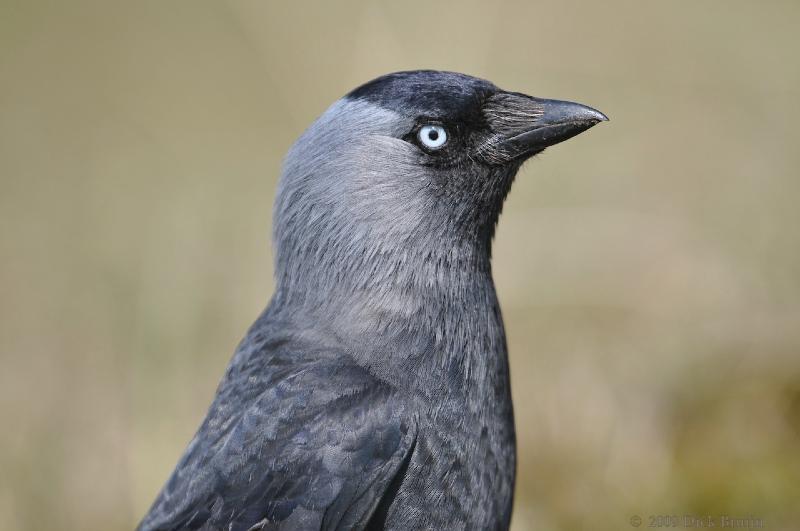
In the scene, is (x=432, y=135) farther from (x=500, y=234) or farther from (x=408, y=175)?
(x=500, y=234)

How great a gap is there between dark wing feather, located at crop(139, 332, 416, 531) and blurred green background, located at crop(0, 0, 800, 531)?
6.32 feet

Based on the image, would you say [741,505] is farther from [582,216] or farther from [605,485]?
[582,216]

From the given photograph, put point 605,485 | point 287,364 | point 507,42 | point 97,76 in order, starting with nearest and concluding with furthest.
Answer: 1. point 287,364
2. point 605,485
3. point 507,42
4. point 97,76

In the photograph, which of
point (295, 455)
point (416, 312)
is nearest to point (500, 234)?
point (416, 312)

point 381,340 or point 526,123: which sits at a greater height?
point 526,123

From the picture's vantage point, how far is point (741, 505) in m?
4.97

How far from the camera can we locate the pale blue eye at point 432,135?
397 centimetres

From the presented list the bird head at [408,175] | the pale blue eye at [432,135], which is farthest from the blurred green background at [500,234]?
the pale blue eye at [432,135]

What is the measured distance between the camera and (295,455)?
→ 3543 mm

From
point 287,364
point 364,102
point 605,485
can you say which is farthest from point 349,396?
point 605,485

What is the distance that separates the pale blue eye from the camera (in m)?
3.97

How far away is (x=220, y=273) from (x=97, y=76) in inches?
125

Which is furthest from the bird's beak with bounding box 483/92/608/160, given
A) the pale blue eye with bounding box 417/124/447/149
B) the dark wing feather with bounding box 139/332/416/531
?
the dark wing feather with bounding box 139/332/416/531

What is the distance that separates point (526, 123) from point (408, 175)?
1.53 feet
